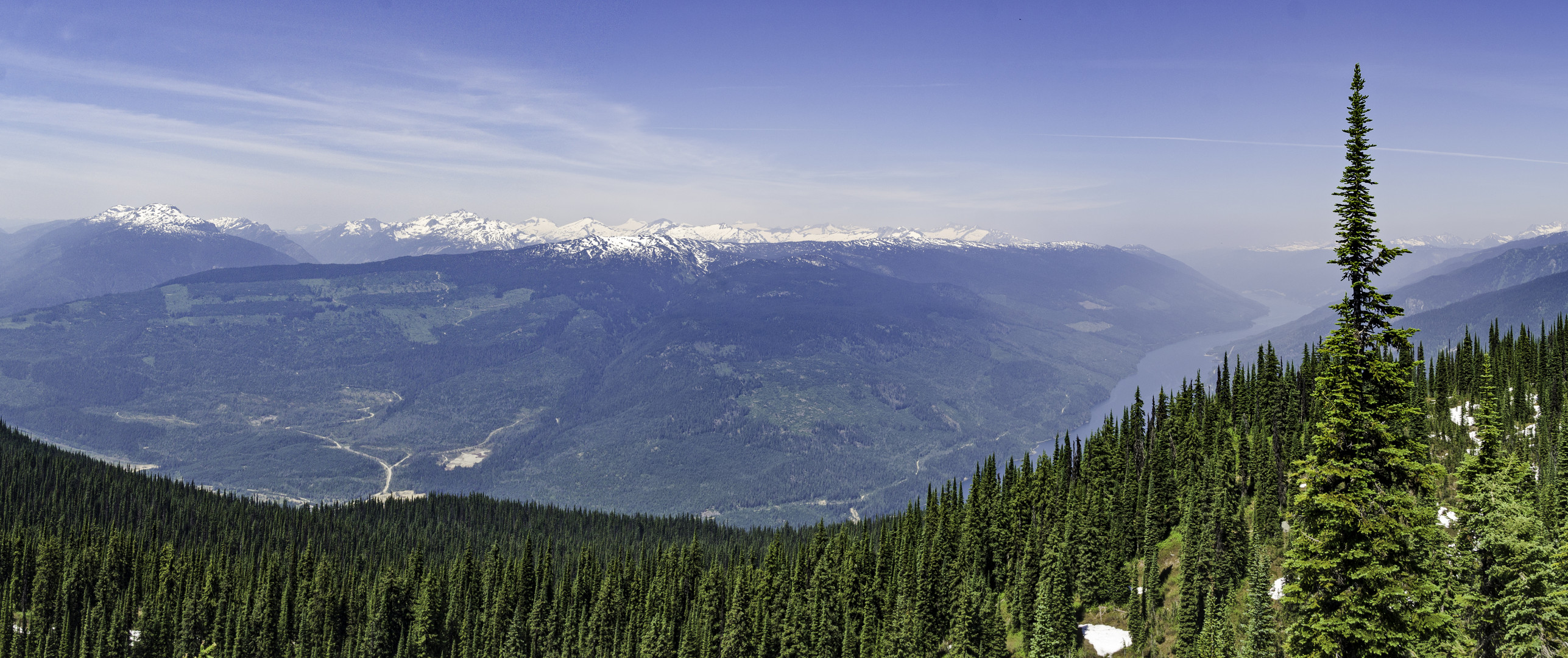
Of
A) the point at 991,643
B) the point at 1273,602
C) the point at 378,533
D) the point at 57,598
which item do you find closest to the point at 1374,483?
the point at 1273,602

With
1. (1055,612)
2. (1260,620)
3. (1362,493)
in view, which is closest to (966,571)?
(1055,612)

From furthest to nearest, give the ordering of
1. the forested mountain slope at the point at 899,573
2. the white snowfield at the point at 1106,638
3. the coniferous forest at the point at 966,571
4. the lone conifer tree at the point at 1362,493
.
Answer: the forested mountain slope at the point at 899,573, the white snowfield at the point at 1106,638, the coniferous forest at the point at 966,571, the lone conifer tree at the point at 1362,493

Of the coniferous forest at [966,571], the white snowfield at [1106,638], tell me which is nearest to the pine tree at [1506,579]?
the coniferous forest at [966,571]

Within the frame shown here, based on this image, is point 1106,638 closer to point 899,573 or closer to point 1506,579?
point 899,573

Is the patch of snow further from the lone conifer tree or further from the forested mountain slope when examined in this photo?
the lone conifer tree

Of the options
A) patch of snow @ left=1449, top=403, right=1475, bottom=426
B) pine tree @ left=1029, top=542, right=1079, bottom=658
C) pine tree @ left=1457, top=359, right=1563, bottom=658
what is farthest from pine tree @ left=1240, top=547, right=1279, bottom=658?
patch of snow @ left=1449, top=403, right=1475, bottom=426

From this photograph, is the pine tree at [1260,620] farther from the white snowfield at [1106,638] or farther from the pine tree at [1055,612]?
the white snowfield at [1106,638]
